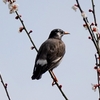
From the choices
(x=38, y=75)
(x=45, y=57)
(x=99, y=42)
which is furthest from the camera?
(x=45, y=57)

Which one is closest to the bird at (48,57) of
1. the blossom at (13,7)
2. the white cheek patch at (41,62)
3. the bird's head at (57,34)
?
the white cheek patch at (41,62)

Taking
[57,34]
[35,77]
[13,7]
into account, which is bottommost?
[35,77]

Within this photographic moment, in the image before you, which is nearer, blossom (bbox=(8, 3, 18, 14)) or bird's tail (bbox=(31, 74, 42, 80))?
blossom (bbox=(8, 3, 18, 14))

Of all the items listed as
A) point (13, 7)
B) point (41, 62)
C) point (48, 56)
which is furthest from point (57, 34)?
point (13, 7)

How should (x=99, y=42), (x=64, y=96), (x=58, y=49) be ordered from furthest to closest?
(x=58, y=49)
(x=64, y=96)
(x=99, y=42)

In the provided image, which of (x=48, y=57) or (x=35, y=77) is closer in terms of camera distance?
(x=35, y=77)

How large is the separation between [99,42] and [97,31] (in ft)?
1.81

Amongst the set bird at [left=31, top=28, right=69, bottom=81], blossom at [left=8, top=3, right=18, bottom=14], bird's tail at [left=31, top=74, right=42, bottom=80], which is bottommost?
bird's tail at [left=31, top=74, right=42, bottom=80]

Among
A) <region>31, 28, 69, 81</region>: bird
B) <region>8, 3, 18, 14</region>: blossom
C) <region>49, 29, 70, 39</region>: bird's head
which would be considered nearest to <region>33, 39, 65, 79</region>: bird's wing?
<region>31, 28, 69, 81</region>: bird

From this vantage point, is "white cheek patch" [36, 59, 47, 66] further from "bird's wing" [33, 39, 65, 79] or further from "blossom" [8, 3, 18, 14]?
"blossom" [8, 3, 18, 14]

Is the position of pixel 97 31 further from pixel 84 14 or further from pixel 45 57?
pixel 45 57

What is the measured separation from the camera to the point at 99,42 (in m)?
4.82

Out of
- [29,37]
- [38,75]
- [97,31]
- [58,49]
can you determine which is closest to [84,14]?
[97,31]

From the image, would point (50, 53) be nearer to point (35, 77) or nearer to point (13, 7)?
point (35, 77)
